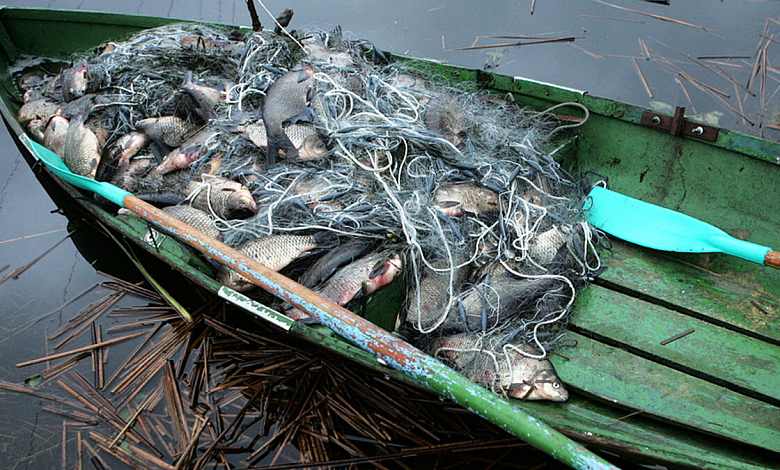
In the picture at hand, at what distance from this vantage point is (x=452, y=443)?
3.41 metres

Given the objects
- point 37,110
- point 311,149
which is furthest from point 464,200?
point 37,110

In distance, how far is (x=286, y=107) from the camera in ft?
13.5

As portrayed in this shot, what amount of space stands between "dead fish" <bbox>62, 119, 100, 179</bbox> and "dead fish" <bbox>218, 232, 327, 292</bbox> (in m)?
1.71

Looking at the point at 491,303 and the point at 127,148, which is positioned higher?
the point at 127,148

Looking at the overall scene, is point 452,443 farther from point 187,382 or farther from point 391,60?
point 391,60

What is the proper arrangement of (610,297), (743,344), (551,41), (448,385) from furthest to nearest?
(551,41)
(610,297)
(743,344)
(448,385)

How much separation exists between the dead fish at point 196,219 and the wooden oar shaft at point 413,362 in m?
0.44

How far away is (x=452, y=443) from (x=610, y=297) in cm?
145

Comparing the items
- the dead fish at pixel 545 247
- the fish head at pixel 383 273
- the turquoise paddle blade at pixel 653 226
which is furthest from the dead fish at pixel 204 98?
the turquoise paddle blade at pixel 653 226

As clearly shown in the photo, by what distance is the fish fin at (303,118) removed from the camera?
4043 mm

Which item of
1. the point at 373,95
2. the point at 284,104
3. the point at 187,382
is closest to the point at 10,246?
the point at 187,382

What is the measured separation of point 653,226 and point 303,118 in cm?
270

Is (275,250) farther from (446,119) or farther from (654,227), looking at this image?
(654,227)

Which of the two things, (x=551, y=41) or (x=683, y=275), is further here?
(x=551, y=41)
